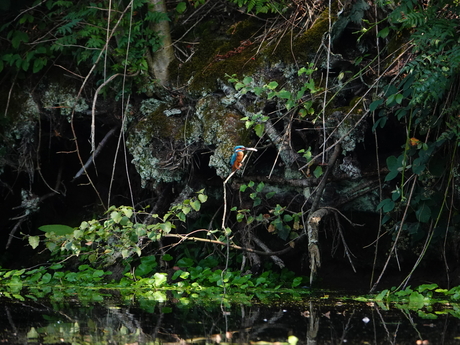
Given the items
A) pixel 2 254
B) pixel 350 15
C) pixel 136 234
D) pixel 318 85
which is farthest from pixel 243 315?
pixel 2 254

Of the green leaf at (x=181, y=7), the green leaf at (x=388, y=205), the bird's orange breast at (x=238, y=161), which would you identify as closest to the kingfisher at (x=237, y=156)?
the bird's orange breast at (x=238, y=161)

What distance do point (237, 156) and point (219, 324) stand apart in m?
1.79

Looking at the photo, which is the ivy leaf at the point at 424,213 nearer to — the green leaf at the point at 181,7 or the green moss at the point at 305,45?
the green moss at the point at 305,45

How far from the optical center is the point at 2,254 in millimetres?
6484

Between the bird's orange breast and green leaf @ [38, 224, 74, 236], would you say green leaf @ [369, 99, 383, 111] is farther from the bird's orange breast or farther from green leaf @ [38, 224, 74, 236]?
green leaf @ [38, 224, 74, 236]

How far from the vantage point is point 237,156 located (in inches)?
179

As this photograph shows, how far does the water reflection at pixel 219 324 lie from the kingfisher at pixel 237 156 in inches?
48.7

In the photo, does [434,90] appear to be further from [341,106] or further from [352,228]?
[352,228]

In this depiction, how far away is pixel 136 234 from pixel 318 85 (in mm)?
1838

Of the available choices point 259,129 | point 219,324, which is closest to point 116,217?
point 259,129

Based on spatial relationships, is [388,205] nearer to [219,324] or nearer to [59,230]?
[219,324]

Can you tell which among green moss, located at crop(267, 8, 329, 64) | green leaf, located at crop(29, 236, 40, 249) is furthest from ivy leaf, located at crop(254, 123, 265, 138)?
green leaf, located at crop(29, 236, 40, 249)

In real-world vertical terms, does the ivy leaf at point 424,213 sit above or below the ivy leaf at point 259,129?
below

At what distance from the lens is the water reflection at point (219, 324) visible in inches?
104
